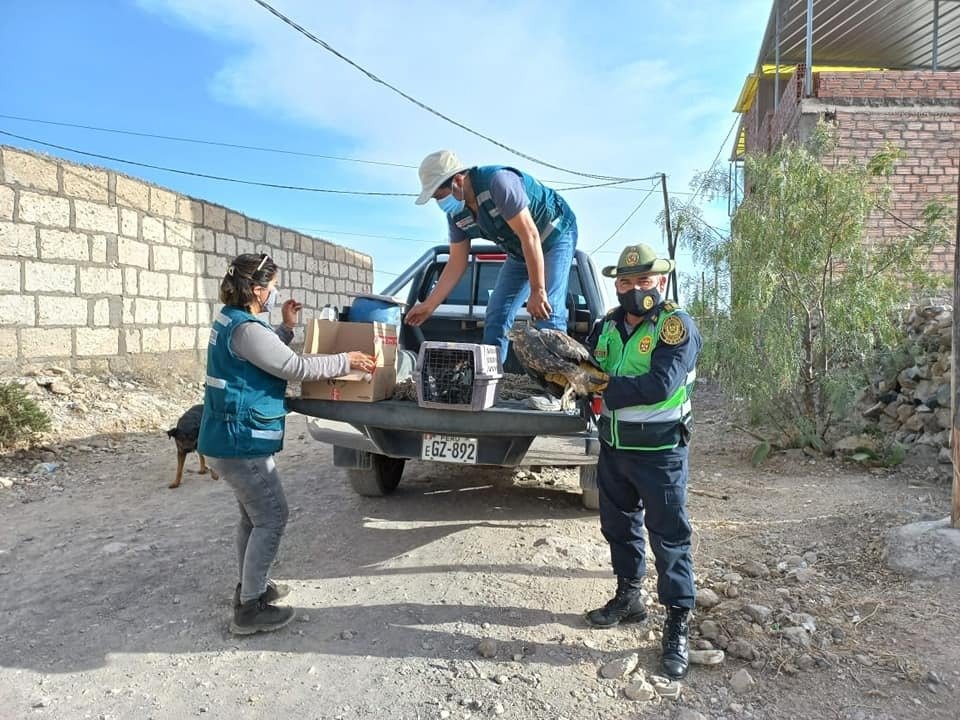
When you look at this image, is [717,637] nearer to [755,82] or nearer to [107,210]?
[107,210]

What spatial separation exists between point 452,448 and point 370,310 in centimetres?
94

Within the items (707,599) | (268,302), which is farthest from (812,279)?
(268,302)

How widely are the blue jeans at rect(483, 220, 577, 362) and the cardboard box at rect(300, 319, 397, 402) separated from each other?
2.41 feet

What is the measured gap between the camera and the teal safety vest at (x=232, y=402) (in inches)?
105

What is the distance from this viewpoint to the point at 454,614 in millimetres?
2926

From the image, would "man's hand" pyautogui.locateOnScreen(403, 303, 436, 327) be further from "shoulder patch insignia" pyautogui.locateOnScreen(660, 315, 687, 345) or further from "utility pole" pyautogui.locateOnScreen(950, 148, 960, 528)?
"utility pole" pyautogui.locateOnScreen(950, 148, 960, 528)

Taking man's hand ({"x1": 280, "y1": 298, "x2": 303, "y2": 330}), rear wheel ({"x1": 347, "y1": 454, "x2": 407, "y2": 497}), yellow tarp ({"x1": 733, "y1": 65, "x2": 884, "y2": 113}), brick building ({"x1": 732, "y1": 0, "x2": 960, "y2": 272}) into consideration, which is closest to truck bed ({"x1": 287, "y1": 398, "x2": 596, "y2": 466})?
man's hand ({"x1": 280, "y1": 298, "x2": 303, "y2": 330})

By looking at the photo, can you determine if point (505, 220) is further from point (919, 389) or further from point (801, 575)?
point (919, 389)

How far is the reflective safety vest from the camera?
8.39 feet

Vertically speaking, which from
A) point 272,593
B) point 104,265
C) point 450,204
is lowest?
point 272,593

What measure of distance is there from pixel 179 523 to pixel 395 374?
75.5 inches

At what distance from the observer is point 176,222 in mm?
9266

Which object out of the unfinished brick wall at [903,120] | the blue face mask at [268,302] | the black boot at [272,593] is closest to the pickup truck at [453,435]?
the blue face mask at [268,302]

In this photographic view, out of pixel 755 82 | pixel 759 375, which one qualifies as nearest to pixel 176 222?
pixel 759 375
